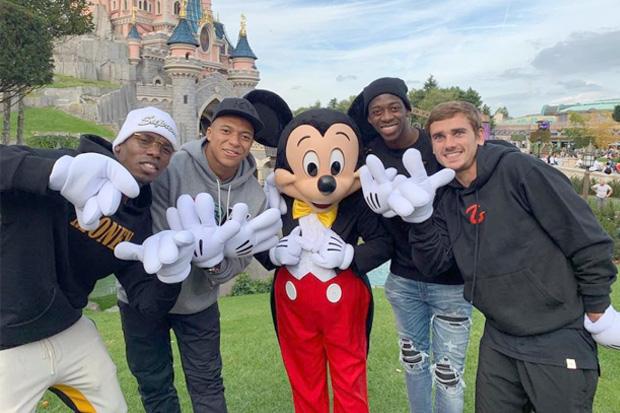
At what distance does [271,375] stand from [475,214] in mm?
2713

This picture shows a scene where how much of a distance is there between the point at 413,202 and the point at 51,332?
1.80m

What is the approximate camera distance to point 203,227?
2445 mm

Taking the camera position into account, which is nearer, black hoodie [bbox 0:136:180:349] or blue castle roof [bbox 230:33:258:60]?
black hoodie [bbox 0:136:180:349]

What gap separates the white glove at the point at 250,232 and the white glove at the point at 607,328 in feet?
5.32

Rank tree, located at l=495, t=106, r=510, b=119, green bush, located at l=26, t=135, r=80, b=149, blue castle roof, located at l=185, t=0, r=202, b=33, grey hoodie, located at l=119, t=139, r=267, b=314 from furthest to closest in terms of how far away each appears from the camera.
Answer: tree, located at l=495, t=106, r=510, b=119 → blue castle roof, located at l=185, t=0, r=202, b=33 → green bush, located at l=26, t=135, r=80, b=149 → grey hoodie, located at l=119, t=139, r=267, b=314

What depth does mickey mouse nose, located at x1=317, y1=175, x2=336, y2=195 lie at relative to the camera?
2.76m

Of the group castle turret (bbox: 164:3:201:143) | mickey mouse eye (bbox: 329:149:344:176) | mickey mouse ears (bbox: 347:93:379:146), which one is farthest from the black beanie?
castle turret (bbox: 164:3:201:143)

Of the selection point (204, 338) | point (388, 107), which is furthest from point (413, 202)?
point (204, 338)

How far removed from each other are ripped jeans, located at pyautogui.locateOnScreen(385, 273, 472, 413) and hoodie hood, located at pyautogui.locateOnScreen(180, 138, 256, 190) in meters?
1.14

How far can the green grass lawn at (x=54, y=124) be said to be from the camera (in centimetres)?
3057

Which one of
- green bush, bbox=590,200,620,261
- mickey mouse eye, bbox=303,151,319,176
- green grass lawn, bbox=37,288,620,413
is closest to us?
mickey mouse eye, bbox=303,151,319,176

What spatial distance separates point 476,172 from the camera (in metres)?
2.46

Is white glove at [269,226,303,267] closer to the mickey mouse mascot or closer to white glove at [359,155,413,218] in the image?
the mickey mouse mascot

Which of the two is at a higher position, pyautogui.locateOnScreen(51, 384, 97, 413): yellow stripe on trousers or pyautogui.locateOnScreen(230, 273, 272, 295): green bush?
pyautogui.locateOnScreen(51, 384, 97, 413): yellow stripe on trousers
